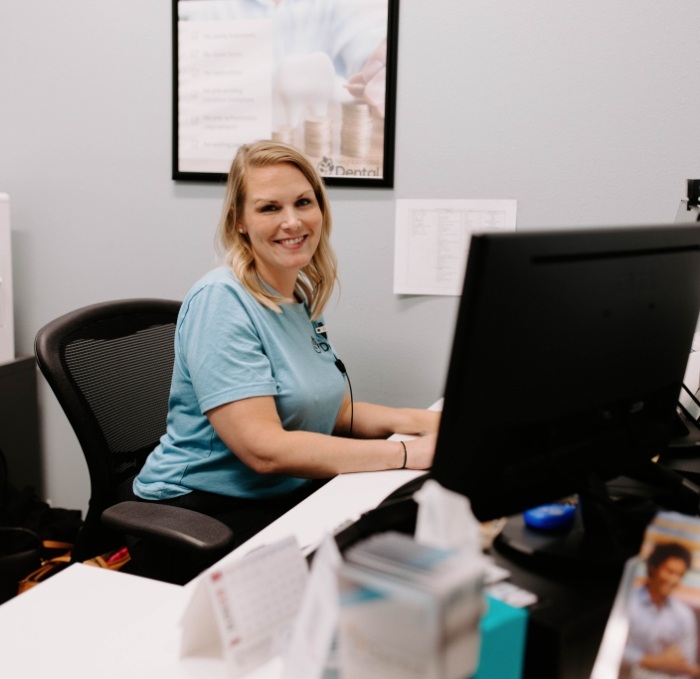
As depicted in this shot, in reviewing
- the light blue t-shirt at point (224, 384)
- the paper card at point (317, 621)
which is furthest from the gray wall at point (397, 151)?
the paper card at point (317, 621)

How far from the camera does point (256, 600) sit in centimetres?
80

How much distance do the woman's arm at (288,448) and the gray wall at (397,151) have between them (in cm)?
75

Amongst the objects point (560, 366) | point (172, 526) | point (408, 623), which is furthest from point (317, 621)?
point (172, 526)

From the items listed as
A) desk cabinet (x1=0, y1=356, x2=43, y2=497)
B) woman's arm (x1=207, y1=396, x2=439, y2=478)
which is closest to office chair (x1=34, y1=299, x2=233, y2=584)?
woman's arm (x1=207, y1=396, x2=439, y2=478)

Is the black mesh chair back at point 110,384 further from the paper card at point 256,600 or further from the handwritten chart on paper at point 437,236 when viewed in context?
the paper card at point 256,600

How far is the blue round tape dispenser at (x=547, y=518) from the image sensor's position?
3.30 feet

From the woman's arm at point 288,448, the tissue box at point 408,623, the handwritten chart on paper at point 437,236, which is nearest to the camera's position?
the tissue box at point 408,623

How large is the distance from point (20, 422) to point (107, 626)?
5.72 feet

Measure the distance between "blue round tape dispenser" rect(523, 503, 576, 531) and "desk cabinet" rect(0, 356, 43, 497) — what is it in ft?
6.44

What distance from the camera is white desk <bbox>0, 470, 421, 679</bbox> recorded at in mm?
887

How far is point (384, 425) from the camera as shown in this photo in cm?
193

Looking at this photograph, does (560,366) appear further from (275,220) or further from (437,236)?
(437,236)

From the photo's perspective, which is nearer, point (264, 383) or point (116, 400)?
point (264, 383)

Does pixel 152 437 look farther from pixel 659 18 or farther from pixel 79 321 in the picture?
pixel 659 18
